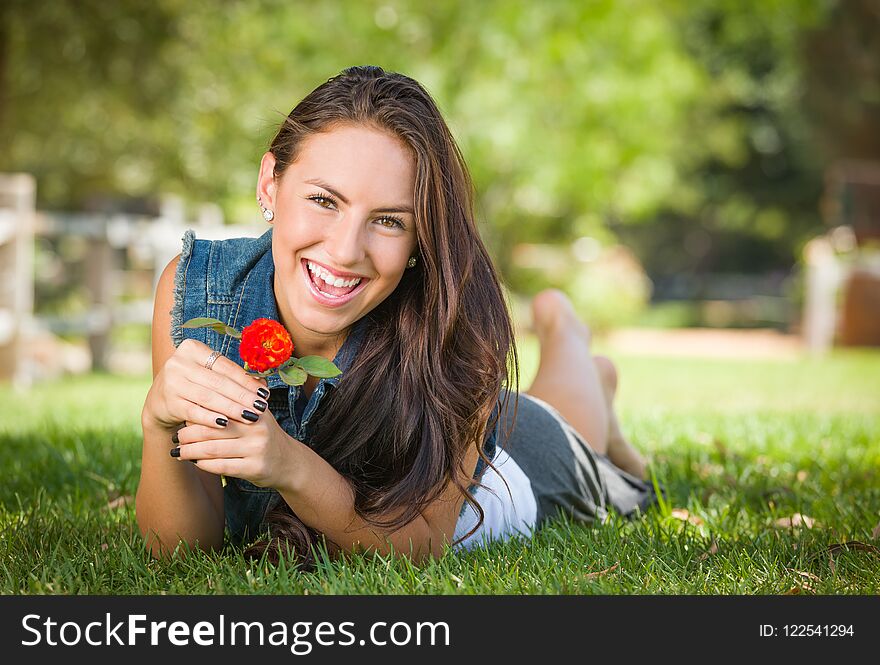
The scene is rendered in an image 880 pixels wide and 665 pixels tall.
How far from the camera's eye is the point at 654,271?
3634cm

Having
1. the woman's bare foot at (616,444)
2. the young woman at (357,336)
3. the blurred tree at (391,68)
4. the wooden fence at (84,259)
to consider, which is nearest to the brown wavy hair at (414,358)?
the young woman at (357,336)

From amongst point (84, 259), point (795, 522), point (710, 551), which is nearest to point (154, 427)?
point (710, 551)

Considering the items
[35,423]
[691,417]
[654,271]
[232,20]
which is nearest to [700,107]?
[654,271]

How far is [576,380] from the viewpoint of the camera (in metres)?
3.71

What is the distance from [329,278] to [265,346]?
45 centimetres

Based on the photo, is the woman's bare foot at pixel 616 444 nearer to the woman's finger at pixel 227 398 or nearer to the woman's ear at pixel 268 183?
the woman's ear at pixel 268 183

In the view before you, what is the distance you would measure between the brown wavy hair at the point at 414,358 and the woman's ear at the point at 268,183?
37 mm

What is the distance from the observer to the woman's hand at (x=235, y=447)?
6.82 ft

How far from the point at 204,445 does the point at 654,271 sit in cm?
3529

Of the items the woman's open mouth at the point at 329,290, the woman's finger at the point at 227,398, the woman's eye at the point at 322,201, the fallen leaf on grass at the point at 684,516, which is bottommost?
the fallen leaf on grass at the point at 684,516

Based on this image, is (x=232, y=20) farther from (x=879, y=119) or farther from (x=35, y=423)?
(x=879, y=119)

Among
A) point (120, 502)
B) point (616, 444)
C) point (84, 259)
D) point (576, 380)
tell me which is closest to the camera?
point (120, 502)

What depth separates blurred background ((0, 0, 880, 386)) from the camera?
31.4ft

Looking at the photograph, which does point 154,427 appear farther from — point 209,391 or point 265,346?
point 265,346
